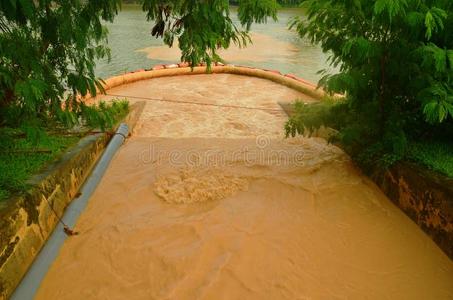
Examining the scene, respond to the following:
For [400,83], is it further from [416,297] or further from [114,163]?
[114,163]

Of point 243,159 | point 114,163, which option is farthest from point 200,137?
point 114,163

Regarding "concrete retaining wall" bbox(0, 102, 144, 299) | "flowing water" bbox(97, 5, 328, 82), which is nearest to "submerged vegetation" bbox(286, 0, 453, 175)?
"concrete retaining wall" bbox(0, 102, 144, 299)

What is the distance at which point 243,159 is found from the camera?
234 inches

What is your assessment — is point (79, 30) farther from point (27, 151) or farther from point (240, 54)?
point (240, 54)

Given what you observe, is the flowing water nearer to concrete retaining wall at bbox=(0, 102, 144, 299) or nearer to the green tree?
concrete retaining wall at bbox=(0, 102, 144, 299)

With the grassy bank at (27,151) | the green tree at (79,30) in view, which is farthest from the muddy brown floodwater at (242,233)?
the green tree at (79,30)

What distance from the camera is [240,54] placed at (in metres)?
19.6

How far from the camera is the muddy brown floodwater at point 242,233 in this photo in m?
3.42

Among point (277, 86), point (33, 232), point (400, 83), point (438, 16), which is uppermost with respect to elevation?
point (438, 16)

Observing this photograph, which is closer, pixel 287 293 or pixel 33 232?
pixel 287 293

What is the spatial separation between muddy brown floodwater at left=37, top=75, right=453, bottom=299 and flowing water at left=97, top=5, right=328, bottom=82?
31.1ft

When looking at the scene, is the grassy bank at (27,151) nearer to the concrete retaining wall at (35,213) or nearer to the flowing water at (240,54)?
the concrete retaining wall at (35,213)

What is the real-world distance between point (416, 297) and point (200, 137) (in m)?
4.58

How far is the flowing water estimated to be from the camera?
15943 mm
